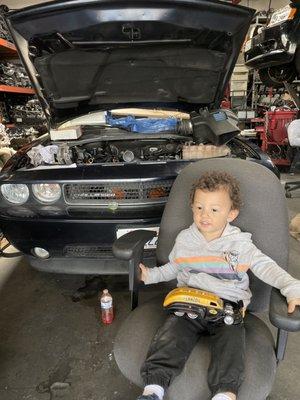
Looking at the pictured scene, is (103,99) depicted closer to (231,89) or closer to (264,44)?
→ (264,44)

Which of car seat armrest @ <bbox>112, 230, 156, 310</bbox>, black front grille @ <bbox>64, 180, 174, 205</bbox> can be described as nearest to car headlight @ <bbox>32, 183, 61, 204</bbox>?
black front grille @ <bbox>64, 180, 174, 205</bbox>

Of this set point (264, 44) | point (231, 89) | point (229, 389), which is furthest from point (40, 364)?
point (231, 89)

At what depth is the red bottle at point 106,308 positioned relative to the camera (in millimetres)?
1770

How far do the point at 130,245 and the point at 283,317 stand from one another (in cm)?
56

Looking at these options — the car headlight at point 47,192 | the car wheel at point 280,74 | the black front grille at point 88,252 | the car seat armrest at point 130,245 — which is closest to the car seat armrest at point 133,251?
the car seat armrest at point 130,245

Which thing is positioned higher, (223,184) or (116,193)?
(223,184)

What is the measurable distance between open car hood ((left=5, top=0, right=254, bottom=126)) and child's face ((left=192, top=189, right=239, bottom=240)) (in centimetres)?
95

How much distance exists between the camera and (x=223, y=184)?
118 centimetres

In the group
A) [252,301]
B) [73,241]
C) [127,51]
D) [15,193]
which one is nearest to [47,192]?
[15,193]

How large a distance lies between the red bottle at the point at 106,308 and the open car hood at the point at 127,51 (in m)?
1.30

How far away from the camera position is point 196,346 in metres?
1.05

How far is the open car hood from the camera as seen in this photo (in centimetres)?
158

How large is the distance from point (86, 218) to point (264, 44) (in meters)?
3.03

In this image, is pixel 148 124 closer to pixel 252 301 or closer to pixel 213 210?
pixel 213 210
